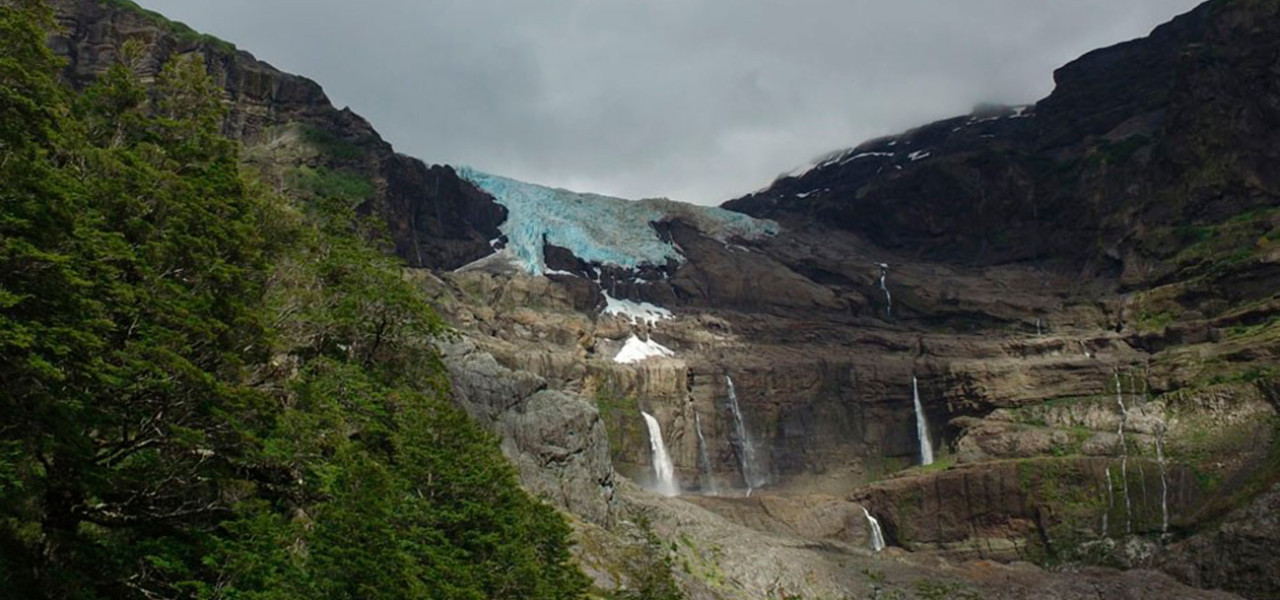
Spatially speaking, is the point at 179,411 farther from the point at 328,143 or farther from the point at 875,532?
the point at 328,143

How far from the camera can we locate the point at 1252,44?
146 meters

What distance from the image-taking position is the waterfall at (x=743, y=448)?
137m

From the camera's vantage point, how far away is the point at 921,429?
136m

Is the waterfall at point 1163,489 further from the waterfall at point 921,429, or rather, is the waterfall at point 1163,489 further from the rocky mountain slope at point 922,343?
the waterfall at point 921,429

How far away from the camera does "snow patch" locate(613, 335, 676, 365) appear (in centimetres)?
14912

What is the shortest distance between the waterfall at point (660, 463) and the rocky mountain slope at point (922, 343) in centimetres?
159

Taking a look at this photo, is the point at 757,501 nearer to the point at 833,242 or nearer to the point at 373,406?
the point at 373,406

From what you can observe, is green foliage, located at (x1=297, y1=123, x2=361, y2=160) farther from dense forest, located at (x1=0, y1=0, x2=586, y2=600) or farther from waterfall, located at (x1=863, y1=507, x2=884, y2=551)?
dense forest, located at (x1=0, y1=0, x2=586, y2=600)

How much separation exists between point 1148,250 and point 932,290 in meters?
33.7

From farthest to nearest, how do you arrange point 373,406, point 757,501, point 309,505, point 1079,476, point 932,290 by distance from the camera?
point 932,290 < point 757,501 < point 1079,476 < point 373,406 < point 309,505

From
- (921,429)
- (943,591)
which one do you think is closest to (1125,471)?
(943,591)

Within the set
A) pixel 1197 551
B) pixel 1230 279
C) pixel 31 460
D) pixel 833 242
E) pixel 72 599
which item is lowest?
pixel 1197 551

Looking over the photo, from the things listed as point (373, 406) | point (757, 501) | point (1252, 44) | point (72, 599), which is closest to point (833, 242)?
point (1252, 44)

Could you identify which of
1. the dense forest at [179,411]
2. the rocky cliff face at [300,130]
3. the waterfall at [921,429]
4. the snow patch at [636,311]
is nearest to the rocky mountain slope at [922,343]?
the waterfall at [921,429]
